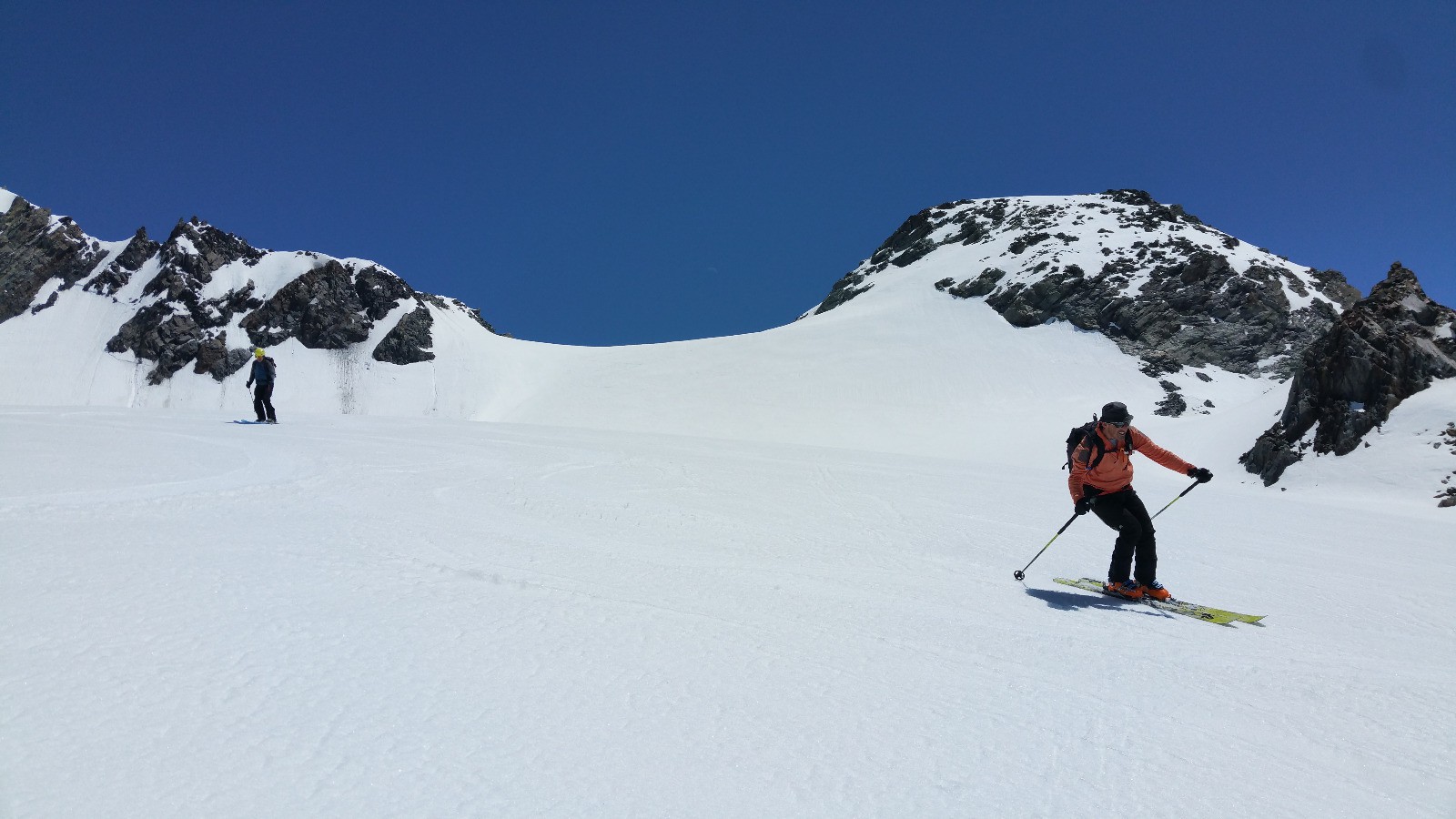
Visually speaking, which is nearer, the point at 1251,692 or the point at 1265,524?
the point at 1251,692

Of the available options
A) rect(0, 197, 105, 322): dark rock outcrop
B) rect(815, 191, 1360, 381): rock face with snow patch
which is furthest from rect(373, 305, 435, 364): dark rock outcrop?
rect(815, 191, 1360, 381): rock face with snow patch

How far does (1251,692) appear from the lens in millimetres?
3410

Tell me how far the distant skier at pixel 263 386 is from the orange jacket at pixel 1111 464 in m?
15.7

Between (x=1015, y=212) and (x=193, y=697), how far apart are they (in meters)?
77.5

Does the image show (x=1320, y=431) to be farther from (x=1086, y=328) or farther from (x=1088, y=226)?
(x=1088, y=226)

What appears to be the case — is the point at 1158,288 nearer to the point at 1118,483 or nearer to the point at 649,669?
the point at 1118,483

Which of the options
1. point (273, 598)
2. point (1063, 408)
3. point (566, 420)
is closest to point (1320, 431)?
point (1063, 408)

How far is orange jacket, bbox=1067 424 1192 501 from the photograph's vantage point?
5695 millimetres

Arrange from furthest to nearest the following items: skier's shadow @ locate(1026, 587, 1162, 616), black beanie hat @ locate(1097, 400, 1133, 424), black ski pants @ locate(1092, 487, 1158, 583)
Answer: black beanie hat @ locate(1097, 400, 1133, 424)
black ski pants @ locate(1092, 487, 1158, 583)
skier's shadow @ locate(1026, 587, 1162, 616)

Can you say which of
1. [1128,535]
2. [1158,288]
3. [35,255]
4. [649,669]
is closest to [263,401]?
[649,669]

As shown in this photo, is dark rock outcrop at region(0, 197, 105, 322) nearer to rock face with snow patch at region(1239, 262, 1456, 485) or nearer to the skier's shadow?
the skier's shadow

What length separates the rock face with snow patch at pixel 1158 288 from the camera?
1622 inches

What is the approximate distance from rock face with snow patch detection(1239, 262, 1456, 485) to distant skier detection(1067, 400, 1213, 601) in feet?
49.6

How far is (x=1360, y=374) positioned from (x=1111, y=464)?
16867 mm
